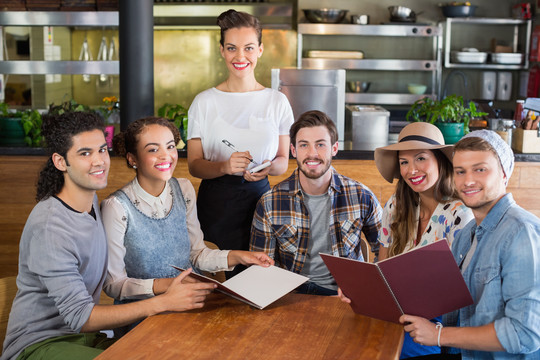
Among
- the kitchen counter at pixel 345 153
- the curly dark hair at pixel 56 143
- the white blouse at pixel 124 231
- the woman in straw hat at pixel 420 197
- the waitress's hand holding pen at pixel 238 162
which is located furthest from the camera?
the kitchen counter at pixel 345 153

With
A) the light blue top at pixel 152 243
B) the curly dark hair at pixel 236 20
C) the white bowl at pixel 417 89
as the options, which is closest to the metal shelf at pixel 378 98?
the white bowl at pixel 417 89

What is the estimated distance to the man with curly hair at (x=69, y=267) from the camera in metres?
2.00

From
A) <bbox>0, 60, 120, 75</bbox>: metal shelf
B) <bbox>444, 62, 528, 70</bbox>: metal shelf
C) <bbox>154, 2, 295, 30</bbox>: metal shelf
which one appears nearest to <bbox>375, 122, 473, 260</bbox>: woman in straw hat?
<bbox>0, 60, 120, 75</bbox>: metal shelf

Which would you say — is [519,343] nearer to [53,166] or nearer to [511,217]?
[511,217]

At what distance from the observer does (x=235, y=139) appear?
2.97 m

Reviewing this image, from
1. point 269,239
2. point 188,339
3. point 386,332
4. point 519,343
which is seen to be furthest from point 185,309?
point 519,343

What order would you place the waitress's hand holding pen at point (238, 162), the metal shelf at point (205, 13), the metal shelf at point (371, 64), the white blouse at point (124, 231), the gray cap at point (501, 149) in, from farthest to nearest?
1. the metal shelf at point (371, 64)
2. the metal shelf at point (205, 13)
3. the waitress's hand holding pen at point (238, 162)
4. the white blouse at point (124, 231)
5. the gray cap at point (501, 149)

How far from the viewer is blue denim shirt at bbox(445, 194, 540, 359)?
5.76 ft

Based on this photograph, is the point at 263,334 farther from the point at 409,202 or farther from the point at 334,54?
the point at 334,54

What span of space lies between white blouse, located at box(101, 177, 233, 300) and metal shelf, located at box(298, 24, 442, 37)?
4.79 m

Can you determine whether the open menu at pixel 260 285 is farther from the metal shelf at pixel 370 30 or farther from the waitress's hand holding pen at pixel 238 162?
the metal shelf at pixel 370 30

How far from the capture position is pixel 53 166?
7.11 ft

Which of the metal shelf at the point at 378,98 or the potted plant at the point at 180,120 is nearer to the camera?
the potted plant at the point at 180,120

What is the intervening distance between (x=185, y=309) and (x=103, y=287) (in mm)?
453
